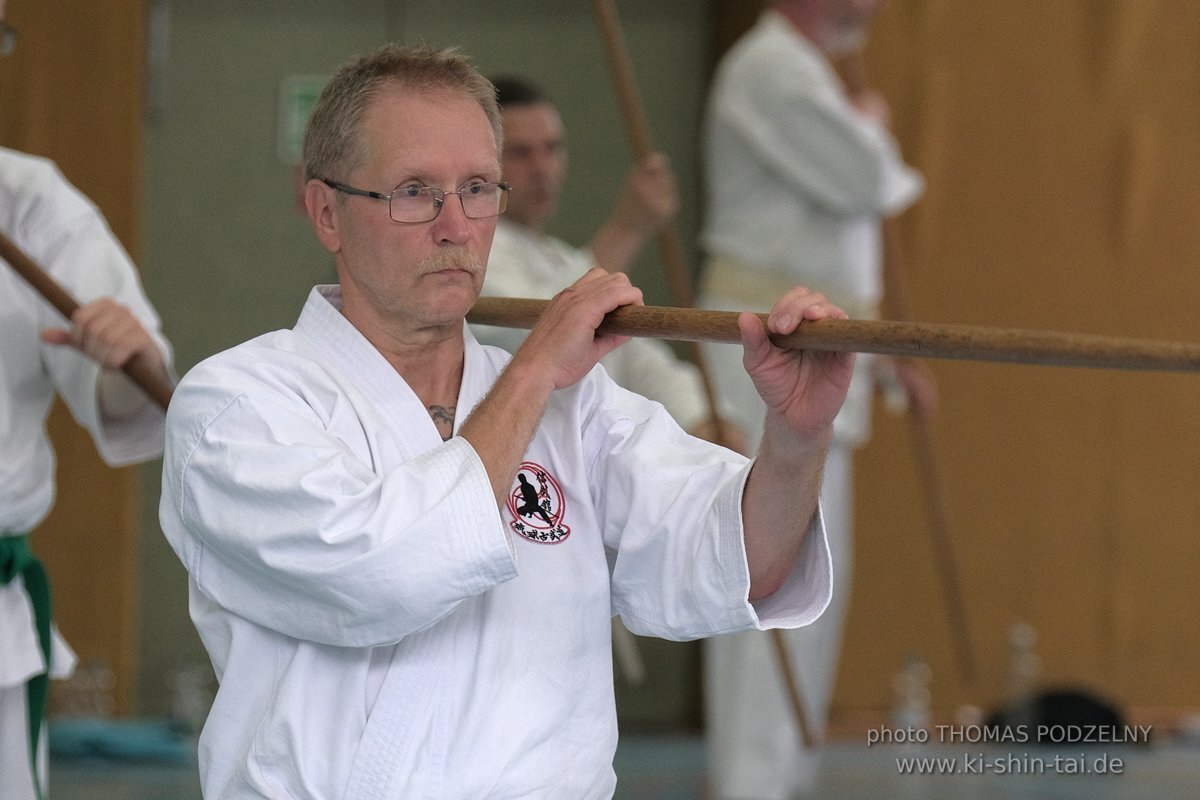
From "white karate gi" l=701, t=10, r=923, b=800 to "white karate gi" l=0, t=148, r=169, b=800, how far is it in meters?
1.81

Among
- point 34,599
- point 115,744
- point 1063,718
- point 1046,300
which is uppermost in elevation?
point 34,599

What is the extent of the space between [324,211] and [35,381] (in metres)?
0.70

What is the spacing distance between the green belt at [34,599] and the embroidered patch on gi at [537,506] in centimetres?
84

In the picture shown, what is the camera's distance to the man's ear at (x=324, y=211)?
1.73 m

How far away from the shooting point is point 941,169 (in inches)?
202

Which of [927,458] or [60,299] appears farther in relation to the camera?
[927,458]

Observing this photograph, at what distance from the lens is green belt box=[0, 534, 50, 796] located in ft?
7.02

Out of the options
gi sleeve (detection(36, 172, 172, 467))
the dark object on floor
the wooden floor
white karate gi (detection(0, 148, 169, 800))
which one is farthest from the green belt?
the dark object on floor

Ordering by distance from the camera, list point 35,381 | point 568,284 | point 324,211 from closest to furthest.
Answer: point 324,211, point 35,381, point 568,284

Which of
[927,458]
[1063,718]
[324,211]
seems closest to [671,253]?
[927,458]

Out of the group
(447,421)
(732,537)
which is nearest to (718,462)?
(732,537)

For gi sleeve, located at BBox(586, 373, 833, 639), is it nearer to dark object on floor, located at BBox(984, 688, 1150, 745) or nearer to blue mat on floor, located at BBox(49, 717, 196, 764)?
blue mat on floor, located at BBox(49, 717, 196, 764)

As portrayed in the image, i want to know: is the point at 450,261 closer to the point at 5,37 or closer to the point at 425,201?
the point at 425,201

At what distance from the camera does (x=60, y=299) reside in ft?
6.93
